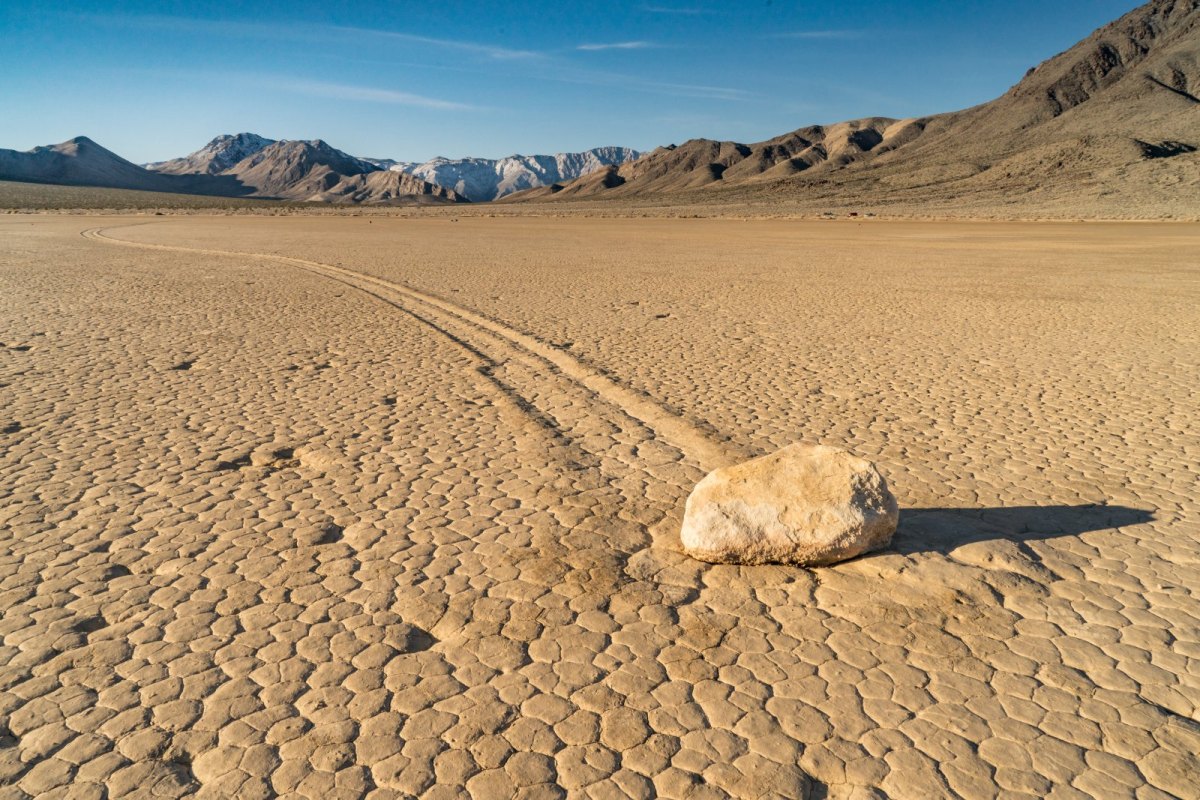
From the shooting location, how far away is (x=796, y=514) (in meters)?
4.21

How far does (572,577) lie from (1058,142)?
83829mm

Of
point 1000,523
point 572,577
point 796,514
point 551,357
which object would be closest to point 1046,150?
point 551,357

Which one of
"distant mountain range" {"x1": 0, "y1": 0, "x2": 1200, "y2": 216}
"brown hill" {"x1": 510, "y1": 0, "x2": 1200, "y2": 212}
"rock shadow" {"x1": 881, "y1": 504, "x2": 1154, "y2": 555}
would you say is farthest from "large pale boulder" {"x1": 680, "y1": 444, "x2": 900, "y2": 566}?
"brown hill" {"x1": 510, "y1": 0, "x2": 1200, "y2": 212}

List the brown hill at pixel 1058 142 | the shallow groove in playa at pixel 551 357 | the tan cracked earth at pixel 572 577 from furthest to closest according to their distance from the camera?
the brown hill at pixel 1058 142
the shallow groove in playa at pixel 551 357
the tan cracked earth at pixel 572 577

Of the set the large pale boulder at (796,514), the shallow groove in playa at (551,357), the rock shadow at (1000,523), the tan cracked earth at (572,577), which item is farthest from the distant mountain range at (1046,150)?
the large pale boulder at (796,514)

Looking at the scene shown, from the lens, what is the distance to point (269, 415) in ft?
23.0

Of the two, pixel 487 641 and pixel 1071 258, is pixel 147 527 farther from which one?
pixel 1071 258

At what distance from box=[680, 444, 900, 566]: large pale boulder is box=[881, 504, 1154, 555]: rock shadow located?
344 millimetres

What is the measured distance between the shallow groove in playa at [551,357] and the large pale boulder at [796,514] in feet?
4.87

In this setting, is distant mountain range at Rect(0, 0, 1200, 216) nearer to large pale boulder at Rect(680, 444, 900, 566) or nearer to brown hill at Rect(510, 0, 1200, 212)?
brown hill at Rect(510, 0, 1200, 212)

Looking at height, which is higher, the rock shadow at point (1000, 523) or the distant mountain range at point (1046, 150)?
the distant mountain range at point (1046, 150)

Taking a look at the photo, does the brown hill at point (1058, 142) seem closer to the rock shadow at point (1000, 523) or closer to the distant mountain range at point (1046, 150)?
the distant mountain range at point (1046, 150)

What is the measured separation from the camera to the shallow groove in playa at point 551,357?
631 centimetres

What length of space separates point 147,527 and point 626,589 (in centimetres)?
274
